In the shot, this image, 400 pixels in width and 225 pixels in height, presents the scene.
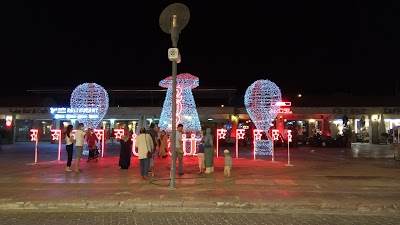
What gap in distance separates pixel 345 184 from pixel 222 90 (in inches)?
1067

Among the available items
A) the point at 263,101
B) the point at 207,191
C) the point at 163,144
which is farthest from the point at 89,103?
the point at 207,191

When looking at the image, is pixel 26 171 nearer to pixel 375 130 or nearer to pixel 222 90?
pixel 222 90

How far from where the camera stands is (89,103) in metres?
19.8

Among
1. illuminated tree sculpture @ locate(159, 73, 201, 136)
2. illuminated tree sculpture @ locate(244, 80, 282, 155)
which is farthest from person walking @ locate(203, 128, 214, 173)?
illuminated tree sculpture @ locate(244, 80, 282, 155)

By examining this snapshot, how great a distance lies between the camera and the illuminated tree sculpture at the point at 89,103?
19.7m

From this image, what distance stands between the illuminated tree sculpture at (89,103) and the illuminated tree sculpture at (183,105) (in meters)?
3.51

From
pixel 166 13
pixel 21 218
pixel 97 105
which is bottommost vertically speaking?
pixel 21 218

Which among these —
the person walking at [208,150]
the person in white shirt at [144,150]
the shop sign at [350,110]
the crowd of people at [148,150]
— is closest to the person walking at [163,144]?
the crowd of people at [148,150]

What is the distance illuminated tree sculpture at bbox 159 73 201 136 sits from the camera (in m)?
18.5

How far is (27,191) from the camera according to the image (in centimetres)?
925

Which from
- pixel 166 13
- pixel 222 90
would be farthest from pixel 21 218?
pixel 222 90

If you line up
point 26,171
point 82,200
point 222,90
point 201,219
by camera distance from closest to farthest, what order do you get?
point 201,219, point 82,200, point 26,171, point 222,90

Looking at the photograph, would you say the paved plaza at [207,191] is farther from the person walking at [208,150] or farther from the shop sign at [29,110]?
the shop sign at [29,110]

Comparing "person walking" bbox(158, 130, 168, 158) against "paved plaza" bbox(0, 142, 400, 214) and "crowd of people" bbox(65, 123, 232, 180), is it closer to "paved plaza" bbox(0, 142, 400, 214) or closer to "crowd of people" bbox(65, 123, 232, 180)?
"crowd of people" bbox(65, 123, 232, 180)
